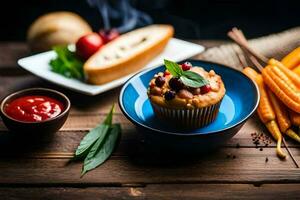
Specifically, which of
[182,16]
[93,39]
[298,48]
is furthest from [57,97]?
[182,16]

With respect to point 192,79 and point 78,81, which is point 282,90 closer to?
point 192,79

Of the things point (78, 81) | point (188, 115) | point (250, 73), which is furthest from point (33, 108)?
point (250, 73)

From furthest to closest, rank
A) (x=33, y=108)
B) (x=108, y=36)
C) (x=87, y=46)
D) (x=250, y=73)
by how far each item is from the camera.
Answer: (x=108, y=36)
(x=87, y=46)
(x=250, y=73)
(x=33, y=108)

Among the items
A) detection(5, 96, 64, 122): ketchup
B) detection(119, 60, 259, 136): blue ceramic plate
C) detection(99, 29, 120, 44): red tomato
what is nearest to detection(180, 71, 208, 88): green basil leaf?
detection(119, 60, 259, 136): blue ceramic plate

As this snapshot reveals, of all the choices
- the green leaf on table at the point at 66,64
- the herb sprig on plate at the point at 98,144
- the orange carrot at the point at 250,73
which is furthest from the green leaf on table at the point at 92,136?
the orange carrot at the point at 250,73

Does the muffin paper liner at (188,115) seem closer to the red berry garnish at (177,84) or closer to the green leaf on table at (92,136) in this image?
the red berry garnish at (177,84)

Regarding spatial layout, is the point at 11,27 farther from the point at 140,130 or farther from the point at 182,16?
the point at 140,130

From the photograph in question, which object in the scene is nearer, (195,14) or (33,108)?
(33,108)
